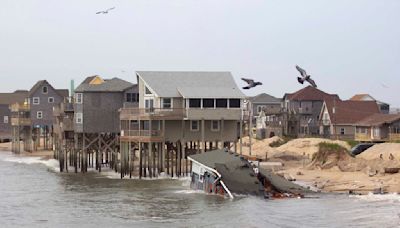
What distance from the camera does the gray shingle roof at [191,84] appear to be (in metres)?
59.7

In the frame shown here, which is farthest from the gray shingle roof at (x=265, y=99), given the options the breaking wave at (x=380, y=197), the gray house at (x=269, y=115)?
the breaking wave at (x=380, y=197)

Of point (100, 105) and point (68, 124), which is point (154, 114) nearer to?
point (100, 105)

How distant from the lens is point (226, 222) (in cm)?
3606

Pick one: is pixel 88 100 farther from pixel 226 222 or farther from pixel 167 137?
pixel 226 222

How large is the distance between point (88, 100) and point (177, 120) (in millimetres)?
10224

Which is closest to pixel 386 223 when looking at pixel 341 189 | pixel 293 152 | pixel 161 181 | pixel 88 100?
pixel 341 189

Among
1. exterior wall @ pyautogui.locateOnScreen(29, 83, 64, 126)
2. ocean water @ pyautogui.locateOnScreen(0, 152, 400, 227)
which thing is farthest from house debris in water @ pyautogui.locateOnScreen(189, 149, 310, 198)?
exterior wall @ pyautogui.locateOnScreen(29, 83, 64, 126)

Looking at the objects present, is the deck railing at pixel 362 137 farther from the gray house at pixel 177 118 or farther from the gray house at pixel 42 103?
the gray house at pixel 42 103

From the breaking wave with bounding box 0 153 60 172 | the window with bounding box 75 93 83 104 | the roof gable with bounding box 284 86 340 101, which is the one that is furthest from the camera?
the roof gable with bounding box 284 86 340 101

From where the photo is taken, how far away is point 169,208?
41281 mm

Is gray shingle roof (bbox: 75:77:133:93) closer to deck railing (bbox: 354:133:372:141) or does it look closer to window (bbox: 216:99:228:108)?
window (bbox: 216:99:228:108)

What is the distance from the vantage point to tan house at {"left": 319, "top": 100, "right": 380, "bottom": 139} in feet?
322

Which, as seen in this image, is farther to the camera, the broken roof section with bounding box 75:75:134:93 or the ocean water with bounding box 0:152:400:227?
the broken roof section with bounding box 75:75:134:93

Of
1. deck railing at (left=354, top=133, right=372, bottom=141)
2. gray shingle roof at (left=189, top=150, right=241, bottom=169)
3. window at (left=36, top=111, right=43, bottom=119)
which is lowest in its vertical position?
gray shingle roof at (left=189, top=150, right=241, bottom=169)
